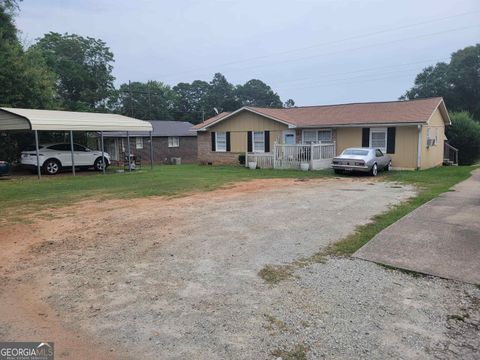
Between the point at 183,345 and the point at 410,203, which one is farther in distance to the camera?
the point at 410,203

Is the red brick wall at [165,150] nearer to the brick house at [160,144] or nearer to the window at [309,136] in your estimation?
the brick house at [160,144]

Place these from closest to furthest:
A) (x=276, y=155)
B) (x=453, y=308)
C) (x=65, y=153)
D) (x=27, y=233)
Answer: (x=453, y=308)
(x=27, y=233)
(x=65, y=153)
(x=276, y=155)

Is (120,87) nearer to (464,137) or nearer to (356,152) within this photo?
(464,137)

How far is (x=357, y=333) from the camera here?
3.58 metres

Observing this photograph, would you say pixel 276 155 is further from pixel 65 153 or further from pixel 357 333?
pixel 357 333

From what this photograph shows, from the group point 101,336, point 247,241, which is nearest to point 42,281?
point 101,336

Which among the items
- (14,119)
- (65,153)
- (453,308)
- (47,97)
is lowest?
(453,308)

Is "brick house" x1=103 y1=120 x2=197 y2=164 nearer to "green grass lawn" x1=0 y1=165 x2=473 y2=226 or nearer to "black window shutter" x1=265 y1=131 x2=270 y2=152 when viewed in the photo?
"black window shutter" x1=265 y1=131 x2=270 y2=152

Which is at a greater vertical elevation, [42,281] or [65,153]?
[65,153]

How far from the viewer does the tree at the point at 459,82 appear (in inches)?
1956


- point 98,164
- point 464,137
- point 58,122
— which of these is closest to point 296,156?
point 98,164

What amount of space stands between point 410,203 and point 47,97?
22.4m

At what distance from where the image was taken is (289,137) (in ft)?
76.7

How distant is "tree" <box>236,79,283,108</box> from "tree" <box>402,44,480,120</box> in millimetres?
28173
